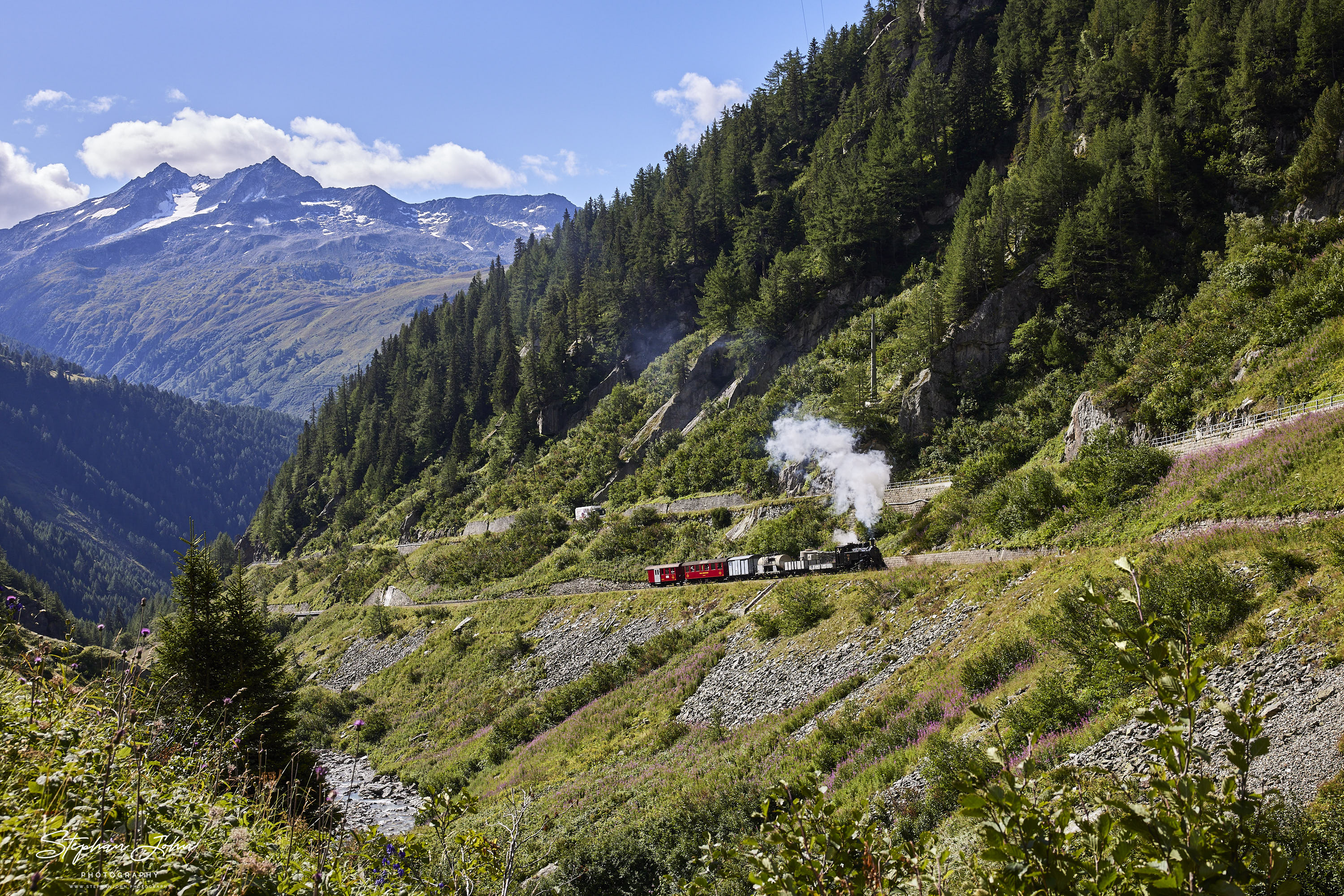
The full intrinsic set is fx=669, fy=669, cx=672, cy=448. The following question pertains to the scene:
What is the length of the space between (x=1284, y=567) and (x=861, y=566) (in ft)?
59.7

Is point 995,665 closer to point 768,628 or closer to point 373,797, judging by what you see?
point 768,628

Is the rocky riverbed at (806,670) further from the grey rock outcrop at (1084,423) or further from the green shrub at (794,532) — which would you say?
the grey rock outcrop at (1084,423)

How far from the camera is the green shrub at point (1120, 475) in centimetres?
2233

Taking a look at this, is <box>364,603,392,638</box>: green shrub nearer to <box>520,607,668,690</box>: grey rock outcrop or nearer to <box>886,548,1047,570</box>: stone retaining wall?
<box>520,607,668,690</box>: grey rock outcrop

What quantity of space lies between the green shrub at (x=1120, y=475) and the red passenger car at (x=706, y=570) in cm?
1650

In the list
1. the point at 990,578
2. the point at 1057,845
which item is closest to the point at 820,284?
the point at 990,578

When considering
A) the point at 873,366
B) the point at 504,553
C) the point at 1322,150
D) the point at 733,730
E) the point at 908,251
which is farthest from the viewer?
the point at 908,251

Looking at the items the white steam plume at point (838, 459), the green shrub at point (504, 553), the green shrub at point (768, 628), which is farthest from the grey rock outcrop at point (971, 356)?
the green shrub at point (504, 553)

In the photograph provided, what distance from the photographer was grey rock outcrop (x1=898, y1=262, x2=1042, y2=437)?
42.1m

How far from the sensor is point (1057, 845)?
287cm

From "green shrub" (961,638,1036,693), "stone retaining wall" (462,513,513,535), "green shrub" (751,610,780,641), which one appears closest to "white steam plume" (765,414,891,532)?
"green shrub" (751,610,780,641)

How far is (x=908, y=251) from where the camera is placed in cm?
6138

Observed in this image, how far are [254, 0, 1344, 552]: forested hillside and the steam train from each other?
→ 976cm

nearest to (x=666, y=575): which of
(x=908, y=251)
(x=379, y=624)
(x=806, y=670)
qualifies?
(x=806, y=670)
